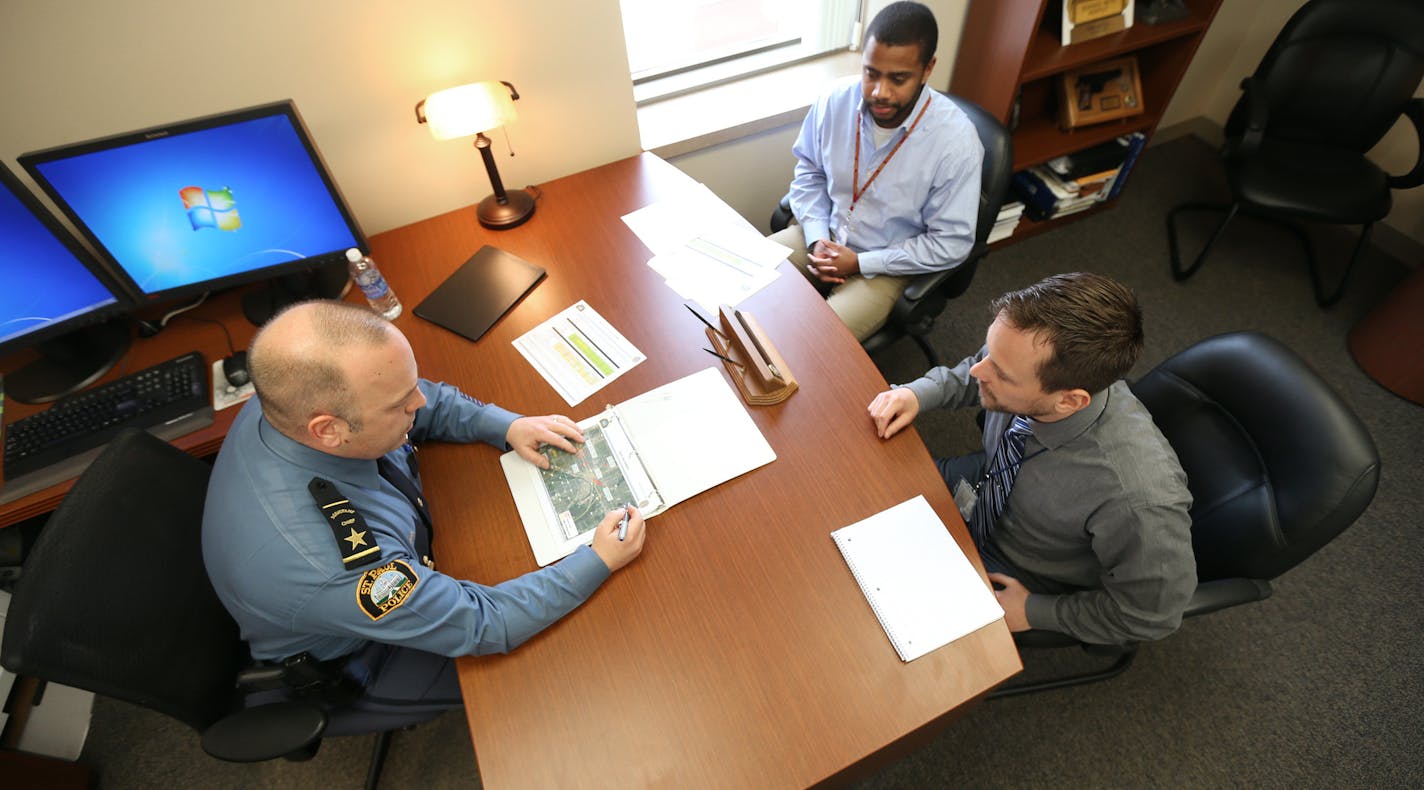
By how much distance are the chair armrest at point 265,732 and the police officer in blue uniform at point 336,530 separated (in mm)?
94

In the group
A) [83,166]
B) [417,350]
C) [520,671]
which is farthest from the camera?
[417,350]

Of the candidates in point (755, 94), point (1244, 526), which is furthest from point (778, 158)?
point (1244, 526)

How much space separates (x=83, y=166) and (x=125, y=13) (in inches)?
14.6

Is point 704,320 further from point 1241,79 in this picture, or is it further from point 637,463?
point 1241,79

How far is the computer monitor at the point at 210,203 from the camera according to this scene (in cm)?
133

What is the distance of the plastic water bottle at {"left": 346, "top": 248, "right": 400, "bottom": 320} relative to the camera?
62.1 inches

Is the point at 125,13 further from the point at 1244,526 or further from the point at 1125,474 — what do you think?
the point at 1244,526

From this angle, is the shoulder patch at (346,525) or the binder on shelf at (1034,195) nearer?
the shoulder patch at (346,525)

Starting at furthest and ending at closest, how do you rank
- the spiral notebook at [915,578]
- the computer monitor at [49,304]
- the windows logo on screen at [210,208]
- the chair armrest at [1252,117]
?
1. the chair armrest at [1252,117]
2. the windows logo on screen at [210,208]
3. the computer monitor at [49,304]
4. the spiral notebook at [915,578]

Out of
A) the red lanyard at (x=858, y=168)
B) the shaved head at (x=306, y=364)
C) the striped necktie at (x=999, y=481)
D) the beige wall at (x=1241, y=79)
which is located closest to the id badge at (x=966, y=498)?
the striped necktie at (x=999, y=481)

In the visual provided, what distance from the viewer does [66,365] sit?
5.05 feet

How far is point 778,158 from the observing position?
255cm

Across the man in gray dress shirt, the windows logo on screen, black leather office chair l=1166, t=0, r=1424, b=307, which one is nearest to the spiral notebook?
the man in gray dress shirt

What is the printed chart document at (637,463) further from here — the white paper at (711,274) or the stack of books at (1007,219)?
the stack of books at (1007,219)
